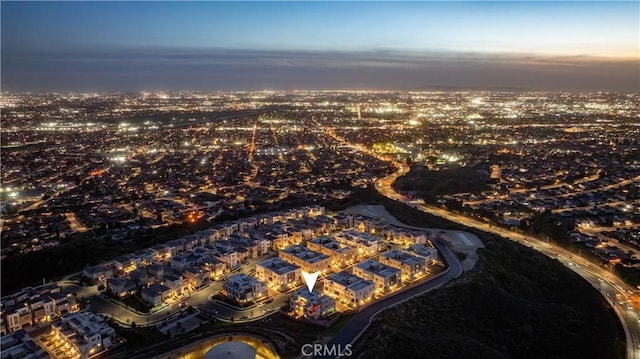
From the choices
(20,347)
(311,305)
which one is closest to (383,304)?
(311,305)

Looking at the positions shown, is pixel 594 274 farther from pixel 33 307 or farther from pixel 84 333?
pixel 33 307

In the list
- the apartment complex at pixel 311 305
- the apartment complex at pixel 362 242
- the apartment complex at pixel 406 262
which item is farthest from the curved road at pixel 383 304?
the apartment complex at pixel 362 242

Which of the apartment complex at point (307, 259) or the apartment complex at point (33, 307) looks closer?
the apartment complex at point (33, 307)

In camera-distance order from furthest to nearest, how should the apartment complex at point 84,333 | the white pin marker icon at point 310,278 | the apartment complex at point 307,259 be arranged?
1. the apartment complex at point 307,259
2. the white pin marker icon at point 310,278
3. the apartment complex at point 84,333

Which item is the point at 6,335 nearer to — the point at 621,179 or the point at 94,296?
the point at 94,296

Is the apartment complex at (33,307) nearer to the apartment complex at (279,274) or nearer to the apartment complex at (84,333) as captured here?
the apartment complex at (84,333)

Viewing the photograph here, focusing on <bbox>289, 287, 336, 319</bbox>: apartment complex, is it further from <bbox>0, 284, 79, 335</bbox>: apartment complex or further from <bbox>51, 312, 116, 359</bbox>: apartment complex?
<bbox>0, 284, 79, 335</bbox>: apartment complex

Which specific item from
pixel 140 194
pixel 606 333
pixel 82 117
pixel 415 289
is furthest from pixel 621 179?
pixel 82 117
